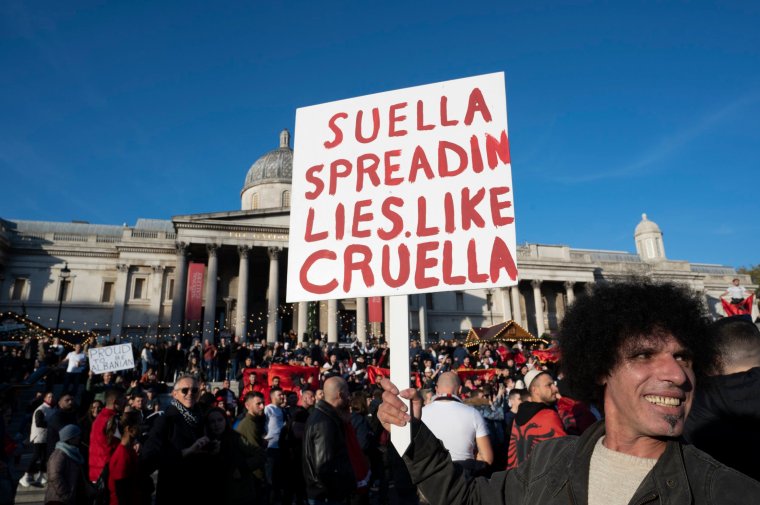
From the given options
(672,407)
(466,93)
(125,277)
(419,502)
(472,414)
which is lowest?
(419,502)

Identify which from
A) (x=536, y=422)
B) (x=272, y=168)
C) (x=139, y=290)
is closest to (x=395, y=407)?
(x=536, y=422)

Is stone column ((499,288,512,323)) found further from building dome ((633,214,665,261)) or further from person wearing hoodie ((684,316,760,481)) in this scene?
person wearing hoodie ((684,316,760,481))

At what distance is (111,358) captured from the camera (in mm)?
13922

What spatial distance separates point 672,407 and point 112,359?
49.2 ft

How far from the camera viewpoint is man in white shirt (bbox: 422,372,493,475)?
4.25m

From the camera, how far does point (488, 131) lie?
2.96 meters

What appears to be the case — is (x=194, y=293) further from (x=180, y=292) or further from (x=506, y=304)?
(x=506, y=304)

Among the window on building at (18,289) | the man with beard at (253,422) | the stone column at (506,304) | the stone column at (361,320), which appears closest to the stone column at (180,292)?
the stone column at (361,320)

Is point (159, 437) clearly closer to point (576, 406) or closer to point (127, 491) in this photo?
point (127, 491)

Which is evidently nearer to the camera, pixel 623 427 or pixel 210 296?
pixel 623 427

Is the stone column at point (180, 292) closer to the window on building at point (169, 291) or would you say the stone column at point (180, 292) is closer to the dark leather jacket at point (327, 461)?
the window on building at point (169, 291)

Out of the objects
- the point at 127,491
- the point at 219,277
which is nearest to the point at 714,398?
the point at 127,491

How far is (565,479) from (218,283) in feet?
126

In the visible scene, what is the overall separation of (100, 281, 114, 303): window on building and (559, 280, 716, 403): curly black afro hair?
42269 mm
